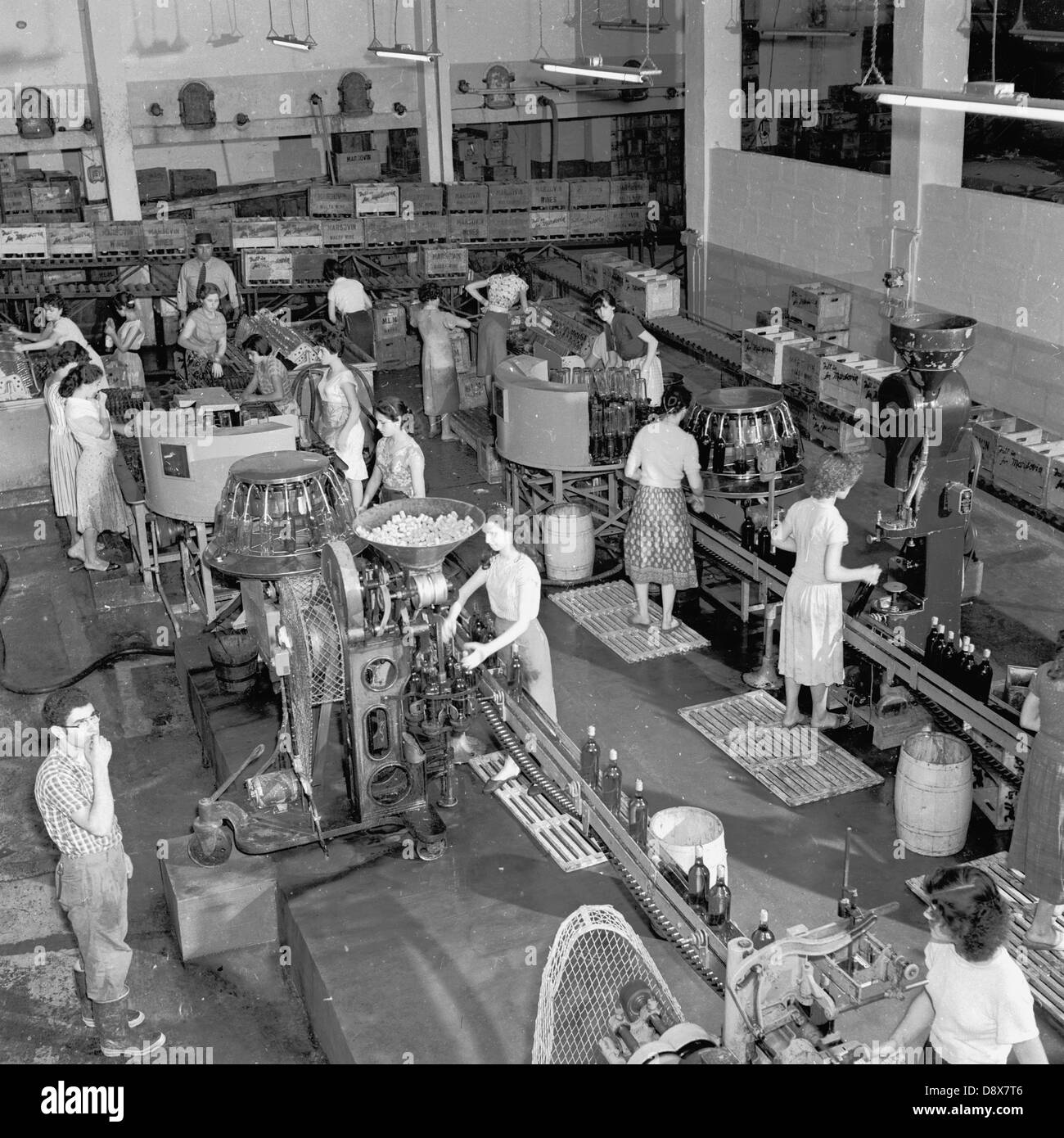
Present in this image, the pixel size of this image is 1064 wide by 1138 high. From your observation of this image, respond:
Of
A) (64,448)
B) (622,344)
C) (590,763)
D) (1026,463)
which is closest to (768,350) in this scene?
(622,344)

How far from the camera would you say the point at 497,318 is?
12.2 metres

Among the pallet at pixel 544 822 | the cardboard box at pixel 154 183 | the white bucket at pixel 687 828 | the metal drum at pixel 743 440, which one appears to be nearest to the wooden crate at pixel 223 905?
the pallet at pixel 544 822

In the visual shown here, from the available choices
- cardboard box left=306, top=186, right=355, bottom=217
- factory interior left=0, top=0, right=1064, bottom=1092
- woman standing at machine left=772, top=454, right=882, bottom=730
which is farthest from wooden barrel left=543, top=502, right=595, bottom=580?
cardboard box left=306, top=186, right=355, bottom=217

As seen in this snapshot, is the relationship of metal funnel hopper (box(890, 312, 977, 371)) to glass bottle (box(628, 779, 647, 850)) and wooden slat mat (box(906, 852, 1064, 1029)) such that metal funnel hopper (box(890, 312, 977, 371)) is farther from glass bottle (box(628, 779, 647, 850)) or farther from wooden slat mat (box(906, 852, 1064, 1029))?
glass bottle (box(628, 779, 647, 850))

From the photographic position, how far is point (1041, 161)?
15.8 m

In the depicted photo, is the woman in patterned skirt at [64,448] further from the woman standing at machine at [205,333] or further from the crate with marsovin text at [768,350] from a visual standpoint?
the crate with marsovin text at [768,350]

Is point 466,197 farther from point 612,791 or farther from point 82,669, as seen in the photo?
point 612,791

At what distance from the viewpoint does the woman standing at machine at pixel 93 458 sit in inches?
403

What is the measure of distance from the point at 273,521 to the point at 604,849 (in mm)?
2682

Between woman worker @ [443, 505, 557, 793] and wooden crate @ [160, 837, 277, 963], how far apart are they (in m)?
1.31

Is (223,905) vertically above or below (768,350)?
below

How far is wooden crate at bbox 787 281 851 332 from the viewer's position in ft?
42.9

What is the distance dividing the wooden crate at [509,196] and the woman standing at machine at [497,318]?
477cm
